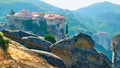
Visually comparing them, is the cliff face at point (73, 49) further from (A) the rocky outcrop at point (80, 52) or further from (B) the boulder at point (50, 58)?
(B) the boulder at point (50, 58)

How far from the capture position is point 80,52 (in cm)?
4891

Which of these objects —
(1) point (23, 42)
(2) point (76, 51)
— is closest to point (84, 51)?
(2) point (76, 51)

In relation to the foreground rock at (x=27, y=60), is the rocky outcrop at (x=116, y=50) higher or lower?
lower

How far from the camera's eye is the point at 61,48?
158 ft

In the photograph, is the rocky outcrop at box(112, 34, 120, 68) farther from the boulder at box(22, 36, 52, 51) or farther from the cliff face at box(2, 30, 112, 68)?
the boulder at box(22, 36, 52, 51)

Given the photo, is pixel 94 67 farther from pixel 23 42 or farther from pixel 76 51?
pixel 23 42

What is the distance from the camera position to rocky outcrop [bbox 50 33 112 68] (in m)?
48.0

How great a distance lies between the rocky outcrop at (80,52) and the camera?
47969mm

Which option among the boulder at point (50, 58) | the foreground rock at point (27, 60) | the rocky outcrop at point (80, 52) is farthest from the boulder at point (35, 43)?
the boulder at point (50, 58)

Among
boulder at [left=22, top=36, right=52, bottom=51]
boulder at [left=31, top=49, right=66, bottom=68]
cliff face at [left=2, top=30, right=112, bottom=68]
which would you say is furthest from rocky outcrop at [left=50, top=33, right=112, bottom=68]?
boulder at [left=31, top=49, right=66, bottom=68]

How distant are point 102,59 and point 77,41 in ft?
14.3

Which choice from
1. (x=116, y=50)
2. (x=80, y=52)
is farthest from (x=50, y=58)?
(x=116, y=50)

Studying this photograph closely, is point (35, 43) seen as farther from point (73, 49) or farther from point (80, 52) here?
point (80, 52)

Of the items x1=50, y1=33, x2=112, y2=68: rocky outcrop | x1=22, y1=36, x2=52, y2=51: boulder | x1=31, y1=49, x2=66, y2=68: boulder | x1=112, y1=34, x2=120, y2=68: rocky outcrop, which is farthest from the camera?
x1=112, y1=34, x2=120, y2=68: rocky outcrop
